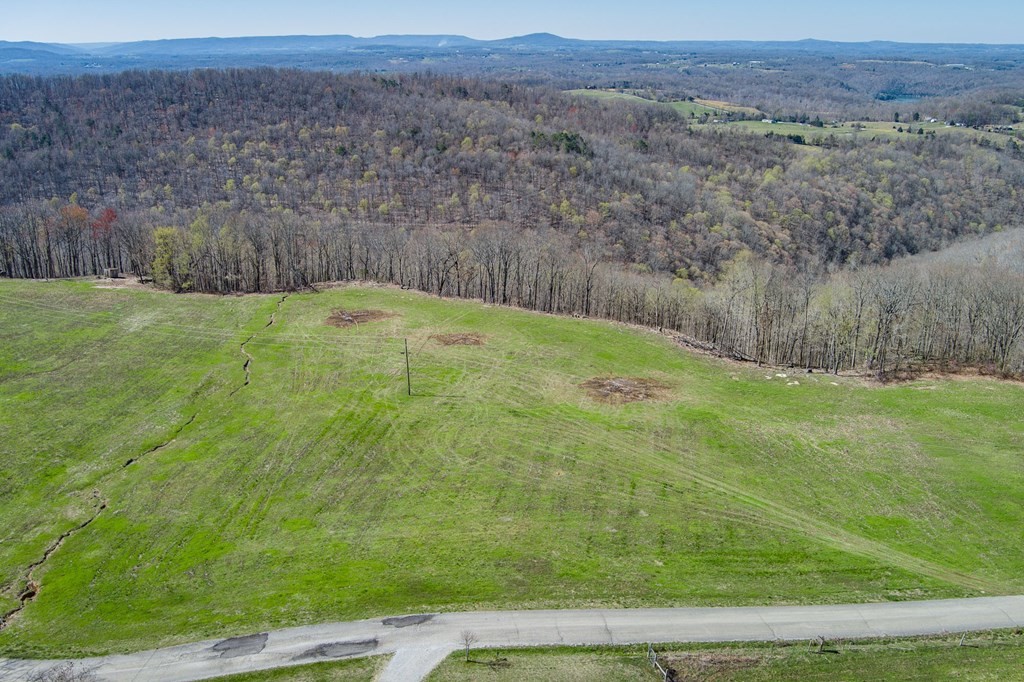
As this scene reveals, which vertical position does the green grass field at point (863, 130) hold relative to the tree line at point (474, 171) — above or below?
above

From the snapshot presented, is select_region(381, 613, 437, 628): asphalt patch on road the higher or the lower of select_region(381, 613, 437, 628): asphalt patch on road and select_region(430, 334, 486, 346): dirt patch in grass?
the lower

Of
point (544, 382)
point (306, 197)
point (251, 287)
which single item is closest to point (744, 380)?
point (544, 382)

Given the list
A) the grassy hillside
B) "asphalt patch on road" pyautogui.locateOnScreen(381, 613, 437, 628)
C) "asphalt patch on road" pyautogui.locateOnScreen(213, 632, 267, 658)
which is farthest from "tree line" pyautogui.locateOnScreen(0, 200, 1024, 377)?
"asphalt patch on road" pyautogui.locateOnScreen(213, 632, 267, 658)

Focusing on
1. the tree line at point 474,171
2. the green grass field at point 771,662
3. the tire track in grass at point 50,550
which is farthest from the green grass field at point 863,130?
the tire track in grass at point 50,550

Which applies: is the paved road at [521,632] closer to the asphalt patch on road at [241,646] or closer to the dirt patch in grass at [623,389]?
the asphalt patch on road at [241,646]

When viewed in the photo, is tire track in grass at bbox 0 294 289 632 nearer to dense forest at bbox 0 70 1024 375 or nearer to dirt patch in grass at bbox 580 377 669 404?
dirt patch in grass at bbox 580 377 669 404

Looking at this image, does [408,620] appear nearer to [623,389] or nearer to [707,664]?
[707,664]

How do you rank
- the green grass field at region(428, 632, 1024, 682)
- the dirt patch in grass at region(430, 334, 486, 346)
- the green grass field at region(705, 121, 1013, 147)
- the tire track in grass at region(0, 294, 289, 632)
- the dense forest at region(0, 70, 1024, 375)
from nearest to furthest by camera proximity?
the green grass field at region(428, 632, 1024, 682), the tire track in grass at region(0, 294, 289, 632), the dirt patch in grass at region(430, 334, 486, 346), the dense forest at region(0, 70, 1024, 375), the green grass field at region(705, 121, 1013, 147)

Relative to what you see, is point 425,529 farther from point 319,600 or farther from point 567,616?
point 567,616
